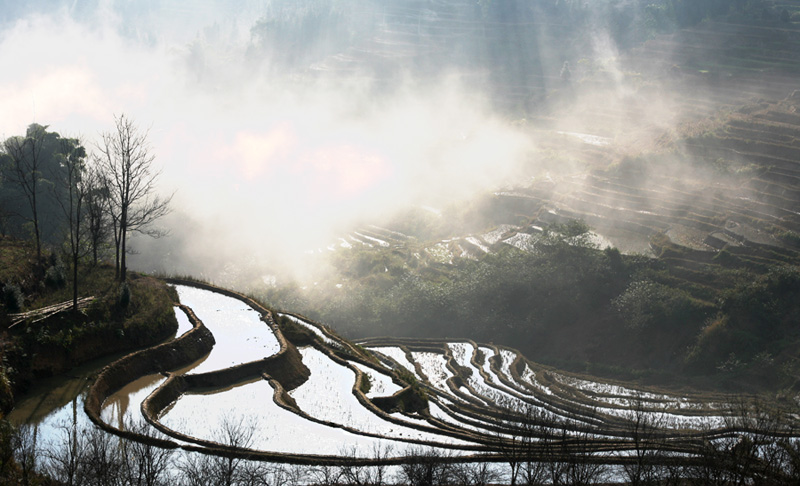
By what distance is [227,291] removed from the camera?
3366 cm

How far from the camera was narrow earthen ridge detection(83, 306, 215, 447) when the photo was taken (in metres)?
18.8

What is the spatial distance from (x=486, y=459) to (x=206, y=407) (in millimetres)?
8323

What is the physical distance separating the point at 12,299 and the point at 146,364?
4.38 meters

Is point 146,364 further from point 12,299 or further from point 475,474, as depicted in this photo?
point 475,474

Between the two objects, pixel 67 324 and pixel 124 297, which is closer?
pixel 67 324

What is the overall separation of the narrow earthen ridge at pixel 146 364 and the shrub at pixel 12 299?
3.17 metres

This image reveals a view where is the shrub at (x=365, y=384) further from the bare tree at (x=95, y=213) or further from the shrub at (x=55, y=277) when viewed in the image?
the bare tree at (x=95, y=213)

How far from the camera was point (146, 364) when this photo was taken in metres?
22.8

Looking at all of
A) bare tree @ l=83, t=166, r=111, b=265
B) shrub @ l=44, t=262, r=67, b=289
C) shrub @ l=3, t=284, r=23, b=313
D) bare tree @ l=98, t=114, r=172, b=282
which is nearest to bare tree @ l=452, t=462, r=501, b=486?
shrub @ l=3, t=284, r=23, b=313

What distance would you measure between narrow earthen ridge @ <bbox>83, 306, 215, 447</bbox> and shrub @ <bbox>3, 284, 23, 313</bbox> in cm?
317

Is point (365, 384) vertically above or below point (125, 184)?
below

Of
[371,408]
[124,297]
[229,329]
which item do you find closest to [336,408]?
[371,408]

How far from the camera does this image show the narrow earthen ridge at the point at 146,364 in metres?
18.8

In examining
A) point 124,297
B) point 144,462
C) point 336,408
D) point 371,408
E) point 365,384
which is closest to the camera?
point 144,462
